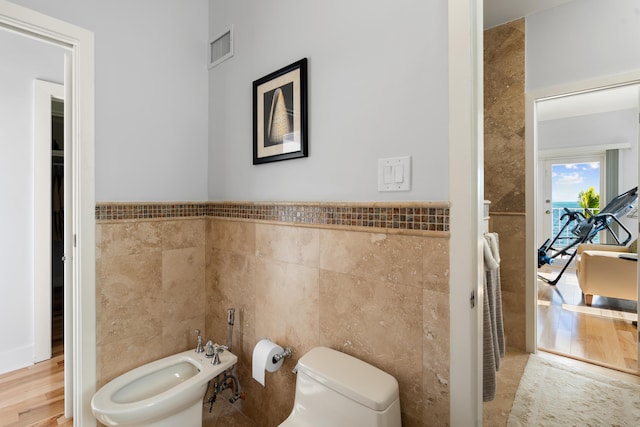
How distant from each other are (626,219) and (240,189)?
5.98 meters

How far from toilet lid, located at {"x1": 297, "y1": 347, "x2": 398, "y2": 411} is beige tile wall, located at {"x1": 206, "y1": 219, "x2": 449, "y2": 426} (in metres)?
0.07

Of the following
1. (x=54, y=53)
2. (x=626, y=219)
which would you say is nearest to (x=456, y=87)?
(x=54, y=53)

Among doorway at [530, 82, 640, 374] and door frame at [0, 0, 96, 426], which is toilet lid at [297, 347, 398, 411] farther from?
doorway at [530, 82, 640, 374]

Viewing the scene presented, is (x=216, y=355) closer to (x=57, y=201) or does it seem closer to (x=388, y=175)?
(x=388, y=175)

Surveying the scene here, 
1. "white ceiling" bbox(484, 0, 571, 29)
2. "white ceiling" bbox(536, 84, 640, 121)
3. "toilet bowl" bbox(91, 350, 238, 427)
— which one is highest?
"white ceiling" bbox(484, 0, 571, 29)

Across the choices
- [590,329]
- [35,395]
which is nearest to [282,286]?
[35,395]

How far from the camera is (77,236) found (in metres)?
1.53

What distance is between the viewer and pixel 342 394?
103 cm

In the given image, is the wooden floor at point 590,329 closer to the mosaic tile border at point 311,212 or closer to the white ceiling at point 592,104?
the white ceiling at point 592,104

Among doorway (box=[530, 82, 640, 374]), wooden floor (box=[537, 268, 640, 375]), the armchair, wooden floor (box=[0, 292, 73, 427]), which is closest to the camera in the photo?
wooden floor (box=[0, 292, 73, 427])

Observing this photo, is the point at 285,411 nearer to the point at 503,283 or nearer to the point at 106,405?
the point at 106,405

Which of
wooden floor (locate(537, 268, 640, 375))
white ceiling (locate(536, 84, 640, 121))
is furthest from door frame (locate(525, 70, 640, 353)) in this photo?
white ceiling (locate(536, 84, 640, 121))

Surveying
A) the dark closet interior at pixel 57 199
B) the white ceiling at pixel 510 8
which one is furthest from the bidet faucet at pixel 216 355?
the white ceiling at pixel 510 8

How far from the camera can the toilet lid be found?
0.97 m
